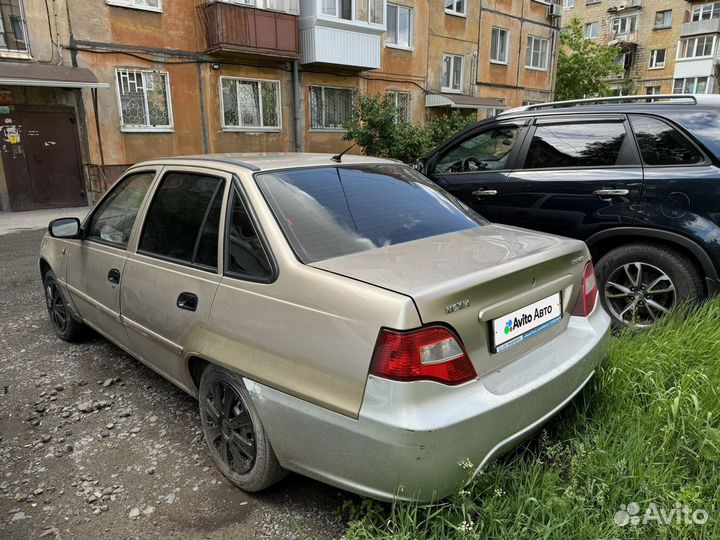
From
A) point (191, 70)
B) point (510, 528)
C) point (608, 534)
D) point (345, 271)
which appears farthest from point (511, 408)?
point (191, 70)

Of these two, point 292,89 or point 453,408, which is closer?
point 453,408

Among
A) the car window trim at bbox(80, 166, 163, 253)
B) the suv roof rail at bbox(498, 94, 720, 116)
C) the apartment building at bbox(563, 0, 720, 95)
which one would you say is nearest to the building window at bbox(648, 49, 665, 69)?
the apartment building at bbox(563, 0, 720, 95)

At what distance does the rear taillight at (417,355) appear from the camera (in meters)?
1.79

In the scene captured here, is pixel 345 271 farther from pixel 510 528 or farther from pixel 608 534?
pixel 608 534

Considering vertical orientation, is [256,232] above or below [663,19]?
below

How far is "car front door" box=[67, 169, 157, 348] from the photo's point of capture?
325cm

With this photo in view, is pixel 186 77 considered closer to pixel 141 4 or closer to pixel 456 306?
pixel 141 4

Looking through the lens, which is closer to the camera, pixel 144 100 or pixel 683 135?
pixel 683 135

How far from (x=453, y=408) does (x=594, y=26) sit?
53.2m

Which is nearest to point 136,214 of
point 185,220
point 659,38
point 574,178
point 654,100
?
point 185,220

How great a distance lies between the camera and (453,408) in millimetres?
1828

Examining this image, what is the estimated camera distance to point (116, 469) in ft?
8.79

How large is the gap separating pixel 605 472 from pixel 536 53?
26903 millimetres

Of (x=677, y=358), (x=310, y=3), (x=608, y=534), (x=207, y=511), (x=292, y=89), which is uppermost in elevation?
(x=310, y=3)
